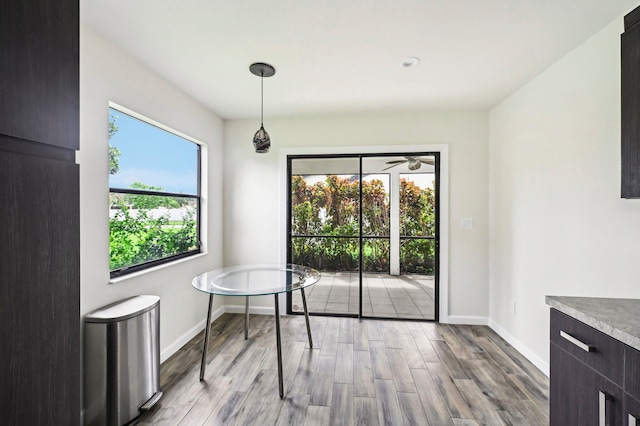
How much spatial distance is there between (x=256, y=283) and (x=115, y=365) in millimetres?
1026

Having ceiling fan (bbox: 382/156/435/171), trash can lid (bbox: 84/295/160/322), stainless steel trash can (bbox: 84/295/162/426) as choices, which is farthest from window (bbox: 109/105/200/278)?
ceiling fan (bbox: 382/156/435/171)

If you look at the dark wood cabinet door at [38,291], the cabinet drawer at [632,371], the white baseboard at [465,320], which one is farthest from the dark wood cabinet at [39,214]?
the white baseboard at [465,320]

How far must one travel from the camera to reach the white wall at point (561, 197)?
6.13ft

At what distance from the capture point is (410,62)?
2.36 metres

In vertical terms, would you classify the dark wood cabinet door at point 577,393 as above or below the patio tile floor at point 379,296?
above

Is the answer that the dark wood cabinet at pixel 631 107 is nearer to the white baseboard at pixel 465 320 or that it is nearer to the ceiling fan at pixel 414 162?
the ceiling fan at pixel 414 162

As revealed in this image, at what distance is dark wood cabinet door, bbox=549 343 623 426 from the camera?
108cm

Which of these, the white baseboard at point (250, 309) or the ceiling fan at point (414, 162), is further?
the white baseboard at point (250, 309)

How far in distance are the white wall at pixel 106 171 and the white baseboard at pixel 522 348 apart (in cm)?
339

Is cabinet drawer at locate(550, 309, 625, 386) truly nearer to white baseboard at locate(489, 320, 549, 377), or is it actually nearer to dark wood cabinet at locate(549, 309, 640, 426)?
dark wood cabinet at locate(549, 309, 640, 426)

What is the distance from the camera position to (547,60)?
7.66 ft

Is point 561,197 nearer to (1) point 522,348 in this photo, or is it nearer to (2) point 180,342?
(1) point 522,348

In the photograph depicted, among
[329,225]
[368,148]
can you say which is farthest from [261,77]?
[329,225]

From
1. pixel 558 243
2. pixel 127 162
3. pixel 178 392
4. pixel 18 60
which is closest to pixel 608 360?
pixel 558 243
